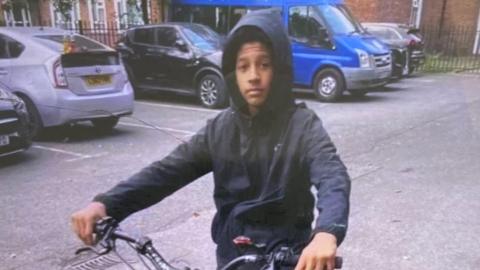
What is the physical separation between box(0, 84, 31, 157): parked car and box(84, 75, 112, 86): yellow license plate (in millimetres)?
1345

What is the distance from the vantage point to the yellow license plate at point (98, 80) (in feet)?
28.1

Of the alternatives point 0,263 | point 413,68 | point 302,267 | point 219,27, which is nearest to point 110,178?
point 0,263

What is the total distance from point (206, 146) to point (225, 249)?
391 mm

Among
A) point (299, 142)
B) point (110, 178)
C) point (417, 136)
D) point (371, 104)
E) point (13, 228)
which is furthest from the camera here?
point (371, 104)

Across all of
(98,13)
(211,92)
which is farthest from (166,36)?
(98,13)

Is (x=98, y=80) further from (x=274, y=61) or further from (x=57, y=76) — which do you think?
(x=274, y=61)

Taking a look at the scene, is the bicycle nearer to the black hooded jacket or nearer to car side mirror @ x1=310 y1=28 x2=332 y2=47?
the black hooded jacket

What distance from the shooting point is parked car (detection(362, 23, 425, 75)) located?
1622 centimetres

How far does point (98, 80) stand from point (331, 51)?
19.9ft

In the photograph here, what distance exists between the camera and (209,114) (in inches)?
440

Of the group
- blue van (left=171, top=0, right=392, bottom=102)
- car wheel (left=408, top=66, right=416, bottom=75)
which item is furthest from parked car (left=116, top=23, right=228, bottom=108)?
car wheel (left=408, top=66, right=416, bottom=75)

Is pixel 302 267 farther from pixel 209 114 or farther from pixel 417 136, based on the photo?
pixel 209 114

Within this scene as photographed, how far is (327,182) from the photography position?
1.77 meters

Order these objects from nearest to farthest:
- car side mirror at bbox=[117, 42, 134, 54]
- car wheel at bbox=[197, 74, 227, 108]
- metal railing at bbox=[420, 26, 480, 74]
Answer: car wheel at bbox=[197, 74, 227, 108]
car side mirror at bbox=[117, 42, 134, 54]
metal railing at bbox=[420, 26, 480, 74]
